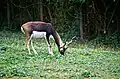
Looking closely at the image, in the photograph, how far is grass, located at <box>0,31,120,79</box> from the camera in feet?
26.4

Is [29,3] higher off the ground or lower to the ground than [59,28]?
higher

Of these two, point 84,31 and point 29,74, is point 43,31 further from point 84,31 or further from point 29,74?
point 84,31

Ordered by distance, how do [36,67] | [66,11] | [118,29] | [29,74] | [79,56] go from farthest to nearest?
[66,11] → [118,29] → [79,56] → [36,67] → [29,74]

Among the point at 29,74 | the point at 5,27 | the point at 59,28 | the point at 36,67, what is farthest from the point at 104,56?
the point at 5,27

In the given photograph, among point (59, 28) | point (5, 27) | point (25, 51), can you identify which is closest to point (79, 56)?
point (25, 51)

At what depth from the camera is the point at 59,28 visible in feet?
69.3

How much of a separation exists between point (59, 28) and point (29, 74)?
13295 mm

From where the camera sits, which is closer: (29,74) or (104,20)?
(29,74)

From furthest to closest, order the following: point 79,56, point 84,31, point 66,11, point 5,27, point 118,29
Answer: point 5,27, point 66,11, point 84,31, point 118,29, point 79,56

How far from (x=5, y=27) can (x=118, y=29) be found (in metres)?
8.97

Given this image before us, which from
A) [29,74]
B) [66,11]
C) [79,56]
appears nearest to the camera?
[29,74]

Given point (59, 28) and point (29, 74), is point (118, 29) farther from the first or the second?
point (29, 74)

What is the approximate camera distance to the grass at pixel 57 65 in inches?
317

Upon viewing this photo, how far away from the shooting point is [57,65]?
9672 millimetres
